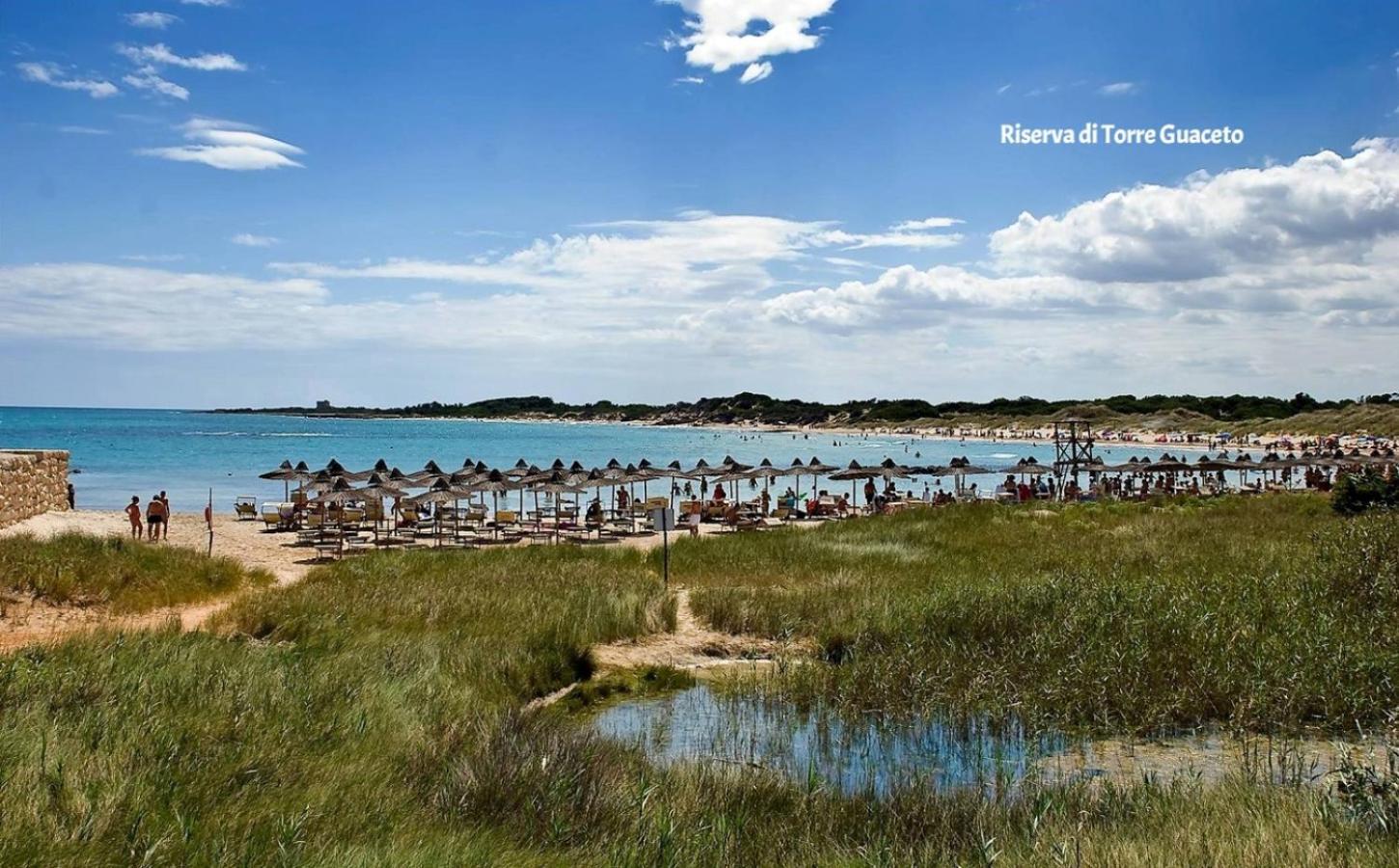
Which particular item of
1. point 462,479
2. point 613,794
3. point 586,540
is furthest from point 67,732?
point 462,479

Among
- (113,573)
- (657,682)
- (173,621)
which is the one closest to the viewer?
(173,621)

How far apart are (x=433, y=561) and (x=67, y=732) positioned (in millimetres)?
11451

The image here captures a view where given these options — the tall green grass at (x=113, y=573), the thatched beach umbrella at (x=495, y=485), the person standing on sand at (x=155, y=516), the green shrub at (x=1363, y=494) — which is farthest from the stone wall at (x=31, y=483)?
the green shrub at (x=1363, y=494)

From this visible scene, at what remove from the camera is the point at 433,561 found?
17.1 metres

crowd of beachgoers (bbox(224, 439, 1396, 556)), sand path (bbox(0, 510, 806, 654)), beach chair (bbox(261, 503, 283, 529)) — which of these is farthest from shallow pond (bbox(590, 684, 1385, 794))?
beach chair (bbox(261, 503, 283, 529))

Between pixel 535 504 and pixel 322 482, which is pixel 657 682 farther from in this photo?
pixel 535 504

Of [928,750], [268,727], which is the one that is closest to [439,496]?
[268,727]

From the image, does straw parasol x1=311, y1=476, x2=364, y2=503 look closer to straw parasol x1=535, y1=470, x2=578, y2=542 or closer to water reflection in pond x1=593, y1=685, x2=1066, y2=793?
straw parasol x1=535, y1=470, x2=578, y2=542

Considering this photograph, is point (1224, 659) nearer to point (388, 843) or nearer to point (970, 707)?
point (970, 707)

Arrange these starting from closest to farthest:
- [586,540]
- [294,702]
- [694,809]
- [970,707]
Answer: [694,809], [294,702], [970,707], [586,540]

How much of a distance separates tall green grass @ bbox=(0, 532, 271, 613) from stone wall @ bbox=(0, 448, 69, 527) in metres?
7.43

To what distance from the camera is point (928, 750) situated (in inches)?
306

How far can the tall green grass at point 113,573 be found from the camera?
12.7 m

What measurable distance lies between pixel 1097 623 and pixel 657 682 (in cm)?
483
